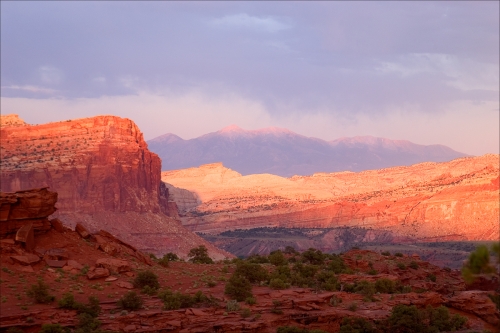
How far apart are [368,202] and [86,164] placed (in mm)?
53672

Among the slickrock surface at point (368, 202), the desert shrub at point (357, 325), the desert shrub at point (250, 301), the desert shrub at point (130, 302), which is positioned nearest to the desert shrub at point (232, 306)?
the desert shrub at point (250, 301)

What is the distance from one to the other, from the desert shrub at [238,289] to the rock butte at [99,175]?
145ft

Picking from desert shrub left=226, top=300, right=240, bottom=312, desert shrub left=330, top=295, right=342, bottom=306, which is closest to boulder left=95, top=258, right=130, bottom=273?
desert shrub left=226, top=300, right=240, bottom=312

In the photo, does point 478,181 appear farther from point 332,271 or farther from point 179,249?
point 332,271

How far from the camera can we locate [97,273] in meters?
35.9

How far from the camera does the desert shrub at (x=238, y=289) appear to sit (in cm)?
3666

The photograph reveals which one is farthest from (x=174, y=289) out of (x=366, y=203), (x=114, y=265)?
(x=366, y=203)

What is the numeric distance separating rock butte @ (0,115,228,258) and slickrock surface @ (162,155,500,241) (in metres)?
36.7

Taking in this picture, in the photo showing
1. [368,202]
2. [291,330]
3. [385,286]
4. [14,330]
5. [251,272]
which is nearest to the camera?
[14,330]

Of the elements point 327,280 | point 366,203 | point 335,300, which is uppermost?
point 366,203

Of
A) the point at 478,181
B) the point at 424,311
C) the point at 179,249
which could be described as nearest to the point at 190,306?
the point at 424,311

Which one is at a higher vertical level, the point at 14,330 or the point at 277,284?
the point at 277,284

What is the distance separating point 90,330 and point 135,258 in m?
10.8

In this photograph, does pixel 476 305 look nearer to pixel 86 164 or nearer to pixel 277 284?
pixel 277 284
